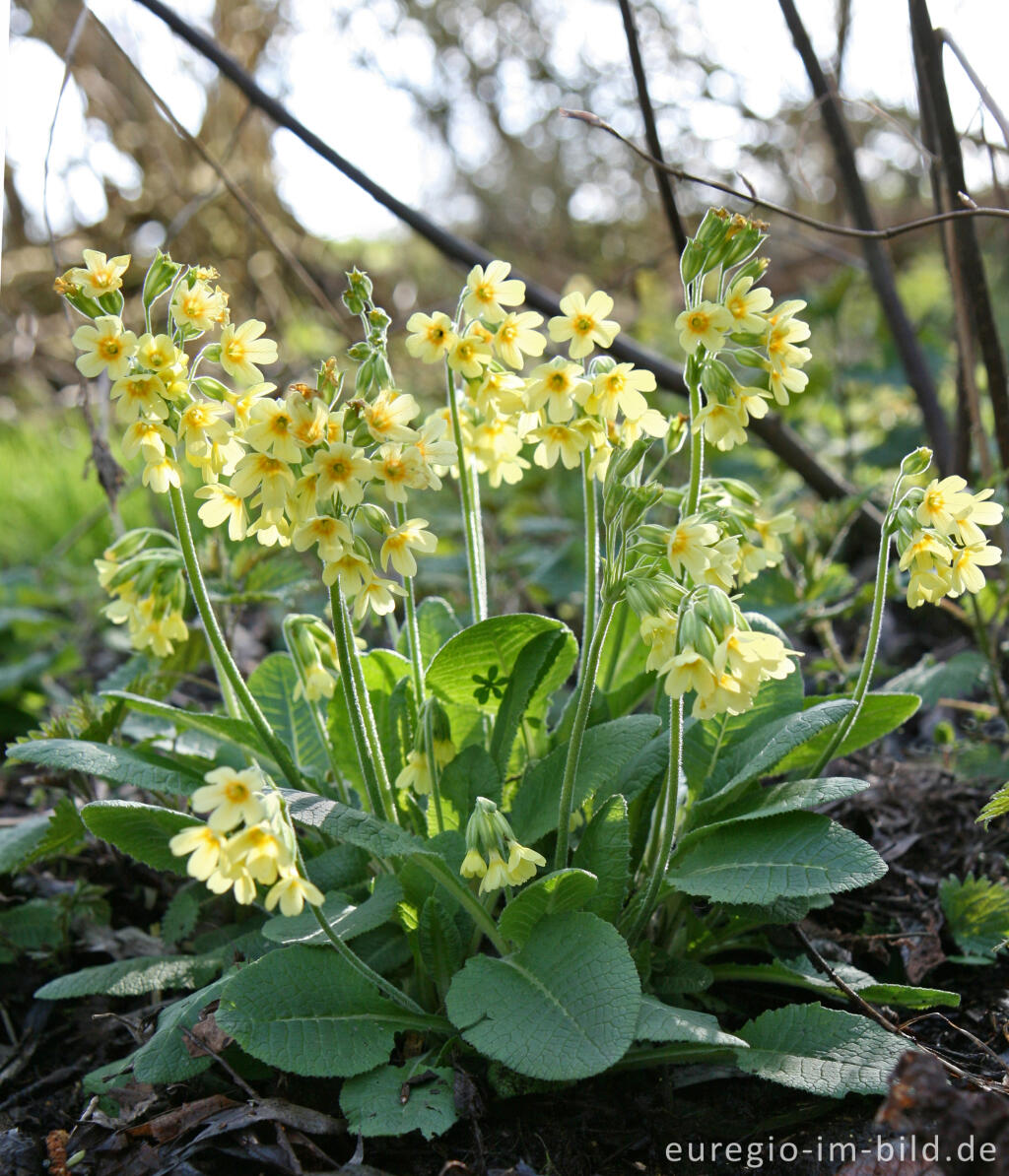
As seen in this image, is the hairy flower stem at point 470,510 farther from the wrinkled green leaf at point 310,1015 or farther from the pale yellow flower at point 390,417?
the wrinkled green leaf at point 310,1015

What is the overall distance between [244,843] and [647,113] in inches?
98.7

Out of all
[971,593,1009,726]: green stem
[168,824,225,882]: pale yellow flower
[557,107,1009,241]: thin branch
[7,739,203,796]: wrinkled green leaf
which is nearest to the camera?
[168,824,225,882]: pale yellow flower

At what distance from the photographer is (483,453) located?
2.22 metres

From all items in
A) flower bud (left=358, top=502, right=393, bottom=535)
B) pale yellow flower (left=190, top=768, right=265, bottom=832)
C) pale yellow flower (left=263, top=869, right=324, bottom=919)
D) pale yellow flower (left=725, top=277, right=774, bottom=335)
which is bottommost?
pale yellow flower (left=263, top=869, right=324, bottom=919)

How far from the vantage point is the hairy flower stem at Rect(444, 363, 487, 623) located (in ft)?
6.73

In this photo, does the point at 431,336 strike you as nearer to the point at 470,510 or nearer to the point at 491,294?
the point at 491,294

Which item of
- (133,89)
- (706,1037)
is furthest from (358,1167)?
(133,89)

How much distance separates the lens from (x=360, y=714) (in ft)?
6.25

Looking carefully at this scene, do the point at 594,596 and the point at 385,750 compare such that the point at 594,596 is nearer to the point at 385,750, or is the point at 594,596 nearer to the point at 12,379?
the point at 385,750

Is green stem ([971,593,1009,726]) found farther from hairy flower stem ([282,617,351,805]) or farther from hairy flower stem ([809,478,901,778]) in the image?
hairy flower stem ([282,617,351,805])

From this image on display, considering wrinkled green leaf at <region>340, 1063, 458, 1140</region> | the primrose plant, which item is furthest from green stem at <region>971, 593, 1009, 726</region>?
wrinkled green leaf at <region>340, 1063, 458, 1140</region>

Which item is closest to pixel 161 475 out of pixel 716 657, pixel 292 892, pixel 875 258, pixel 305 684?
pixel 305 684

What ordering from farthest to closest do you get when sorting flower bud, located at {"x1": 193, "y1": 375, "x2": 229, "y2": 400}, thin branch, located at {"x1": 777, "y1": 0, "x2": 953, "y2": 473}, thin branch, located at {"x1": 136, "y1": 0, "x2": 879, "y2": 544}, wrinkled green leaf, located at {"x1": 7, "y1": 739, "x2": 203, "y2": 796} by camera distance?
thin branch, located at {"x1": 777, "y1": 0, "x2": 953, "y2": 473} → thin branch, located at {"x1": 136, "y1": 0, "x2": 879, "y2": 544} → wrinkled green leaf, located at {"x1": 7, "y1": 739, "x2": 203, "y2": 796} → flower bud, located at {"x1": 193, "y1": 375, "x2": 229, "y2": 400}

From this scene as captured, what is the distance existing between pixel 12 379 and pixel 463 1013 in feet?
31.3
